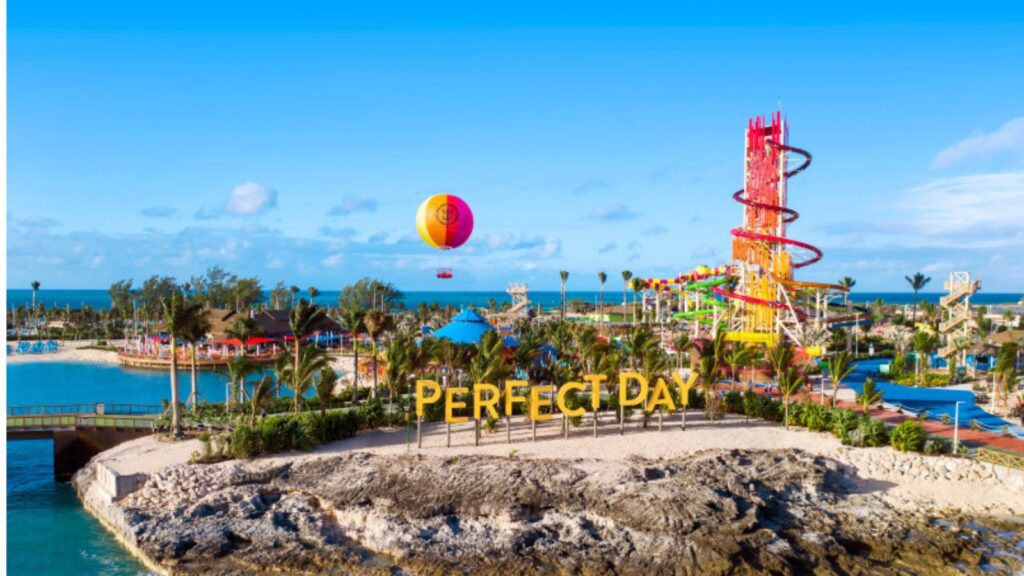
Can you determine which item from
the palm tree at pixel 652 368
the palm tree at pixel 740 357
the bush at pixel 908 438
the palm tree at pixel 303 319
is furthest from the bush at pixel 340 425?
the bush at pixel 908 438

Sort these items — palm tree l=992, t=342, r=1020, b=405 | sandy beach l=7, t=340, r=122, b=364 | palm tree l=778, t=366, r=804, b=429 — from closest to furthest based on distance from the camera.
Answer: palm tree l=778, t=366, r=804, b=429, palm tree l=992, t=342, r=1020, b=405, sandy beach l=7, t=340, r=122, b=364

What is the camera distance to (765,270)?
58906 mm

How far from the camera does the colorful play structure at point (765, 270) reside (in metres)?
56.4

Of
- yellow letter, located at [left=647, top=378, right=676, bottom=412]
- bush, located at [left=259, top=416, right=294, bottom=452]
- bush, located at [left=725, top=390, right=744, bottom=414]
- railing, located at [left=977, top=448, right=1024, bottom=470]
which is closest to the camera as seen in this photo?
railing, located at [left=977, top=448, right=1024, bottom=470]

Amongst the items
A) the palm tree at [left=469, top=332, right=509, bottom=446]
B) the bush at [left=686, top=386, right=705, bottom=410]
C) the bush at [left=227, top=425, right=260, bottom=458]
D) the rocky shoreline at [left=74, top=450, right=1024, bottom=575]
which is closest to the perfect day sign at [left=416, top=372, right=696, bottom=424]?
the palm tree at [left=469, top=332, right=509, bottom=446]

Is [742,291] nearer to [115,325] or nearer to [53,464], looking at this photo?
[53,464]

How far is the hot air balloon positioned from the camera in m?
33.5

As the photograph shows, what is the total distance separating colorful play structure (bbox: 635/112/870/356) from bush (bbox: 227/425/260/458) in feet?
117

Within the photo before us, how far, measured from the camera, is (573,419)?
34188 mm

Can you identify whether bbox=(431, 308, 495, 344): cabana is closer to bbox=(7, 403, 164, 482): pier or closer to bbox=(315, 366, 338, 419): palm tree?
bbox=(315, 366, 338, 419): palm tree

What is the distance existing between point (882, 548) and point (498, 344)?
56.6 feet

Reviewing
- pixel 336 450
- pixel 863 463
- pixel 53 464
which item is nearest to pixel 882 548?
pixel 863 463

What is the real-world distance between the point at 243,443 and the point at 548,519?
12579 millimetres

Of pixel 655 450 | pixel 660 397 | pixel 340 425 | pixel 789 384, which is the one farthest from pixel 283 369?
pixel 789 384
